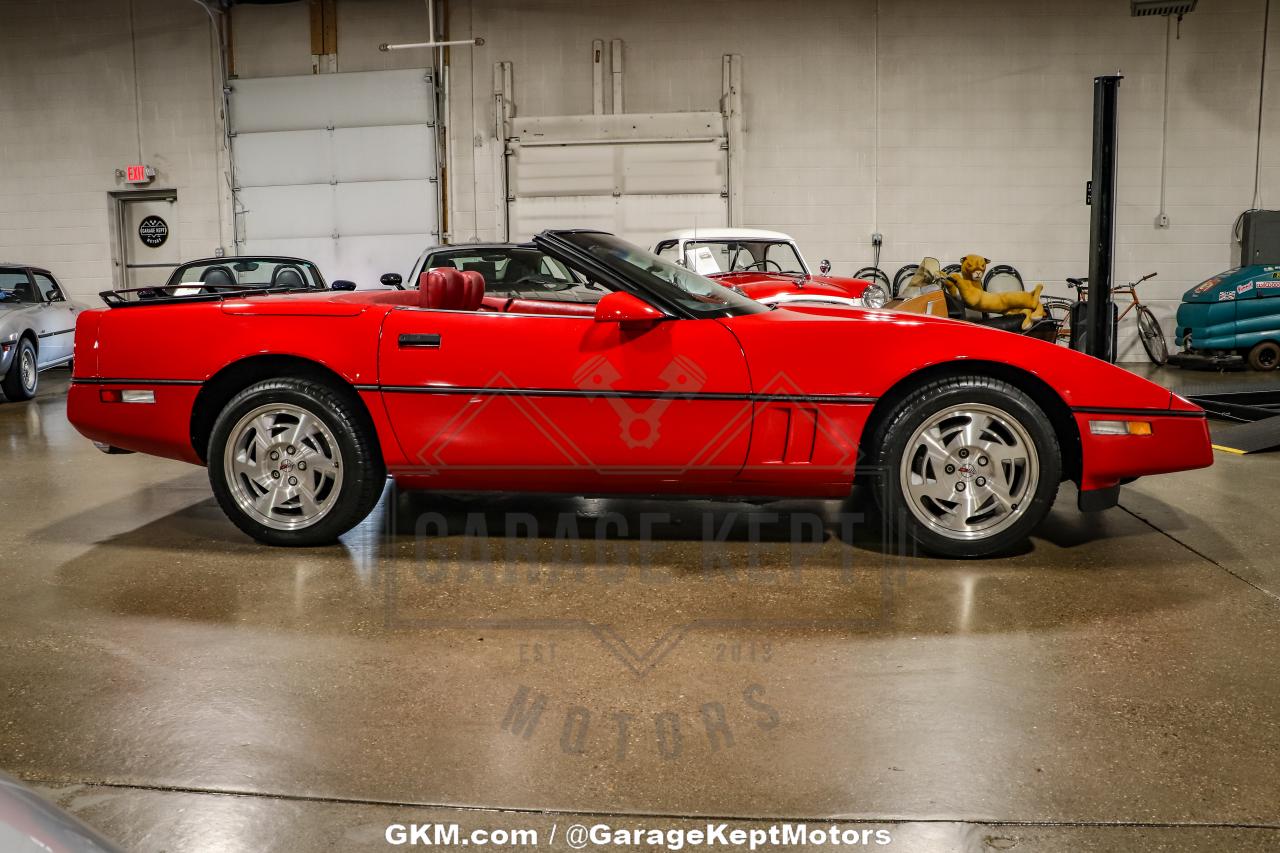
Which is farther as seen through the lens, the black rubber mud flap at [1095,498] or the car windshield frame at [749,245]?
the car windshield frame at [749,245]

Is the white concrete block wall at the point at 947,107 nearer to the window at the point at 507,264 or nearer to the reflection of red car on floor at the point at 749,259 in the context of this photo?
the reflection of red car on floor at the point at 749,259

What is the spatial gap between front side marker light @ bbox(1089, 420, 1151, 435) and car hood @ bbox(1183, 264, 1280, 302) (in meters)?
9.13

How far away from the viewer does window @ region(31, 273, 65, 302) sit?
31.4ft

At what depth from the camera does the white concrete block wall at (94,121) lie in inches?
529

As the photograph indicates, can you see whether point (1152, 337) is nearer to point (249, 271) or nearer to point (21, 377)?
point (249, 271)

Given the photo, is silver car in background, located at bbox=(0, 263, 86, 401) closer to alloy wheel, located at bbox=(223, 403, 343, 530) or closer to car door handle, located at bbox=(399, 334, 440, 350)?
alloy wheel, located at bbox=(223, 403, 343, 530)

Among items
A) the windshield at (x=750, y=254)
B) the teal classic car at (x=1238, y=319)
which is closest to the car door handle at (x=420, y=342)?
the windshield at (x=750, y=254)

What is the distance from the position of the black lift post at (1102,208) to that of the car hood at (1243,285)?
5889mm

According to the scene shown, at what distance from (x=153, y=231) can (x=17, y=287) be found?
4930mm

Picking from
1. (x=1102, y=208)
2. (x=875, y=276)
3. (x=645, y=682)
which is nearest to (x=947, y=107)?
(x=875, y=276)

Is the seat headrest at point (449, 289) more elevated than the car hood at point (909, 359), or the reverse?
the seat headrest at point (449, 289)

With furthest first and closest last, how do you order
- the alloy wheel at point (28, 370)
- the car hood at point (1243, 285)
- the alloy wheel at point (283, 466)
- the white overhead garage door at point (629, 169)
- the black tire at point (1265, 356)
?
the white overhead garage door at point (629, 169)
the black tire at point (1265, 356)
the car hood at point (1243, 285)
the alloy wheel at point (28, 370)
the alloy wheel at point (283, 466)

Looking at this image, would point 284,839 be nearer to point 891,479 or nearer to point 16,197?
point 891,479

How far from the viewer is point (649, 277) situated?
3398mm
